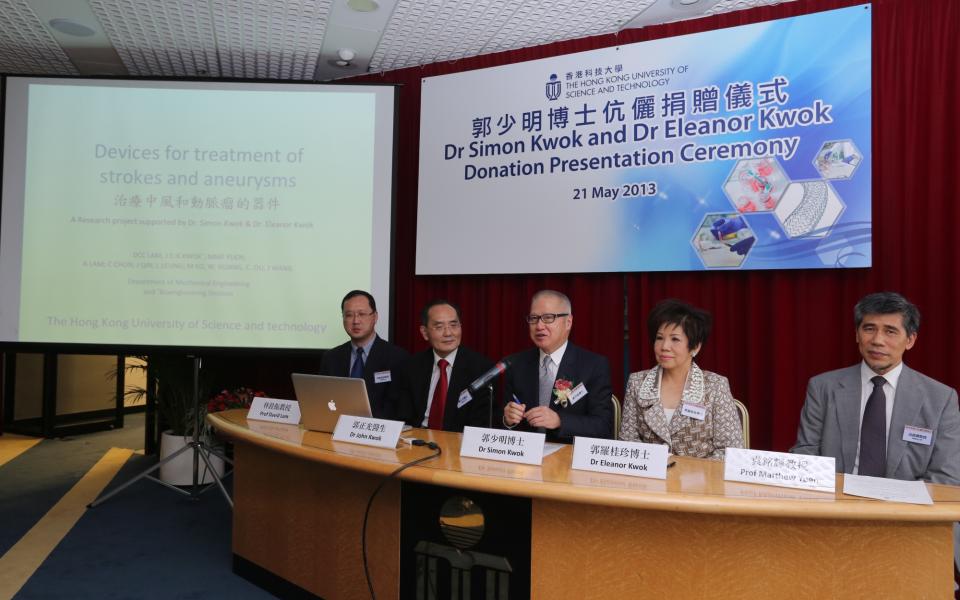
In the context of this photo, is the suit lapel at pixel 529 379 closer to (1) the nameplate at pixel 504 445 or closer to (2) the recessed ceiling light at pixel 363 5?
(1) the nameplate at pixel 504 445

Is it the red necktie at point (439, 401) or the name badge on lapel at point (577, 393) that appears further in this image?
the red necktie at point (439, 401)

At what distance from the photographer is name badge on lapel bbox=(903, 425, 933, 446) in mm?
1970

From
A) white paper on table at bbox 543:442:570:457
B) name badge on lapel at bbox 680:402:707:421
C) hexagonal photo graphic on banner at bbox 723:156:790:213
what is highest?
hexagonal photo graphic on banner at bbox 723:156:790:213

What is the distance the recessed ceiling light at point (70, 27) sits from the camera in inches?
142

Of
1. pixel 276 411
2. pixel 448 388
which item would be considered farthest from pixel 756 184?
pixel 276 411

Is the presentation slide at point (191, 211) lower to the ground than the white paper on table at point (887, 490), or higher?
higher

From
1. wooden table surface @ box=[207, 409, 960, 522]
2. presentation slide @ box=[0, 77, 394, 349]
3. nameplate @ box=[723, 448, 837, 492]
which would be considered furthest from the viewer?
presentation slide @ box=[0, 77, 394, 349]

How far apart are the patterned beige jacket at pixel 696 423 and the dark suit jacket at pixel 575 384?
16cm

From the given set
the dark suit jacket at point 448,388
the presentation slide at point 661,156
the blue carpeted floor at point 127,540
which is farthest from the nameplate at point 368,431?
the presentation slide at point 661,156

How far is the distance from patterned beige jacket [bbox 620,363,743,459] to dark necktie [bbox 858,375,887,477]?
39cm

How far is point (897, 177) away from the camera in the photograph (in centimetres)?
280

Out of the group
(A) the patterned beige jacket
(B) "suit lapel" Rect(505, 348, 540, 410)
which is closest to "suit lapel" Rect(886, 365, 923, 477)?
(A) the patterned beige jacket

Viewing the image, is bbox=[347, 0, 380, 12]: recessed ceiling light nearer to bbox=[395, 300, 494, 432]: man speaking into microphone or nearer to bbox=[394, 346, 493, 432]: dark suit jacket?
bbox=[395, 300, 494, 432]: man speaking into microphone

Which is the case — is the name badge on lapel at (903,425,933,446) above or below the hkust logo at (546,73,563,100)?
below
